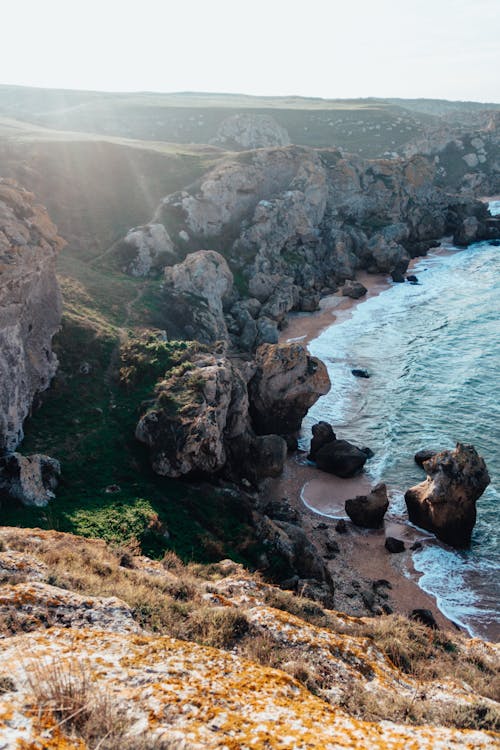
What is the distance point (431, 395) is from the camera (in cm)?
4116

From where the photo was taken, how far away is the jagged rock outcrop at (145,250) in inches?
1966

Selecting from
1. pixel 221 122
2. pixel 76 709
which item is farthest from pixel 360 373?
pixel 221 122

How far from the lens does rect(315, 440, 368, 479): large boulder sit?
31.7m

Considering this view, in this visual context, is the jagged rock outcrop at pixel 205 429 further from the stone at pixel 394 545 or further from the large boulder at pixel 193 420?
the stone at pixel 394 545

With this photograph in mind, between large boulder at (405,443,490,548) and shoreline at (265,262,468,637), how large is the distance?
3.46 ft

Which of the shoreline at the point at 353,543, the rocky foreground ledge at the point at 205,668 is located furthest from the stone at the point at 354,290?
the rocky foreground ledge at the point at 205,668

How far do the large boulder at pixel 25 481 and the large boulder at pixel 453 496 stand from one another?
19.2 metres

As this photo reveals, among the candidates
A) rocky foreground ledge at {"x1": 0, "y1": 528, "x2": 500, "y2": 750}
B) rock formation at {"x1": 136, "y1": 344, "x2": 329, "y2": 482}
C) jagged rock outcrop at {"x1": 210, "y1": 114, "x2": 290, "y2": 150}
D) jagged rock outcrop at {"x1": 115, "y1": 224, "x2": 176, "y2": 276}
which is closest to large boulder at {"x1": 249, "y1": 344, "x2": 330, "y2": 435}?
rock formation at {"x1": 136, "y1": 344, "x2": 329, "y2": 482}

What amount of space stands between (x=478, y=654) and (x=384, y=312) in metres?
52.2

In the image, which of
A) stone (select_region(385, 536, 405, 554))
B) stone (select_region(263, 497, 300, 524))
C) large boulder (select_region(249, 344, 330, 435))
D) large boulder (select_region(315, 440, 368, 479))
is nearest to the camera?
stone (select_region(385, 536, 405, 554))

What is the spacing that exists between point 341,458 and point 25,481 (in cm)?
1937

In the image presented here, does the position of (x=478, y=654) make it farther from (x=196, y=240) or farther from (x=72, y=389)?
(x=196, y=240)

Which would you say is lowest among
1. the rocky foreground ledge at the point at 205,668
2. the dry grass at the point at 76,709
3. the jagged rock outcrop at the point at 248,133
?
the rocky foreground ledge at the point at 205,668

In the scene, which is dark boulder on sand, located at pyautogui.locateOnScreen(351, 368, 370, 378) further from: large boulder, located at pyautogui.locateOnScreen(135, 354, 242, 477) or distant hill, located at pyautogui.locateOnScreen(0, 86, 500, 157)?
distant hill, located at pyautogui.locateOnScreen(0, 86, 500, 157)
